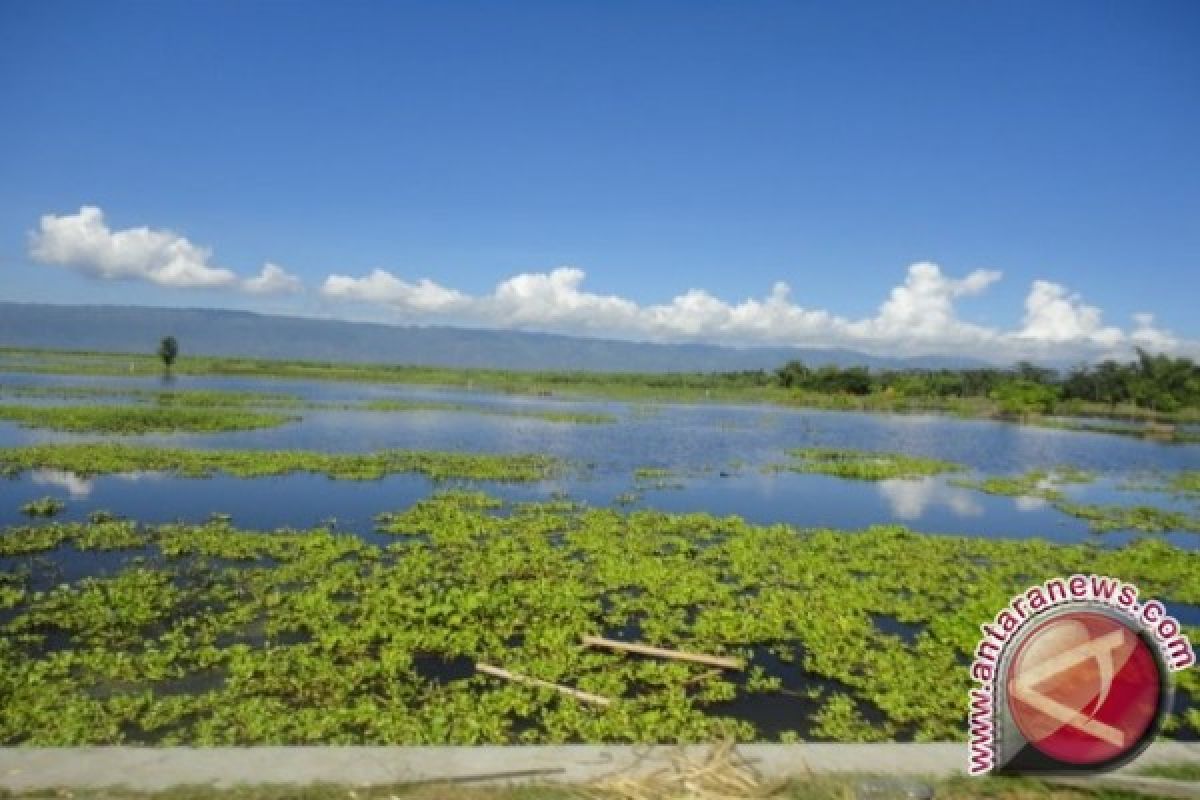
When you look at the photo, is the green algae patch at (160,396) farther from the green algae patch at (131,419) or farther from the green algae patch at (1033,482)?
the green algae patch at (1033,482)

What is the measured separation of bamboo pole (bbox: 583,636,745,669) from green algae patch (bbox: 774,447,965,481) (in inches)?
895

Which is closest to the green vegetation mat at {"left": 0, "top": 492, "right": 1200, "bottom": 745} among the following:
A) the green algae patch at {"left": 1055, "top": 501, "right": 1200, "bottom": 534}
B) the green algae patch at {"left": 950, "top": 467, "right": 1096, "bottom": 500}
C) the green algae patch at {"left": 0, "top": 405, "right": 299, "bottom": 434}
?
the green algae patch at {"left": 1055, "top": 501, "right": 1200, "bottom": 534}

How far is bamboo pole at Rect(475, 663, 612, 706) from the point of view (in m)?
8.89

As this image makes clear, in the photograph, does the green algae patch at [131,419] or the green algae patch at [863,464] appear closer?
the green algae patch at [863,464]

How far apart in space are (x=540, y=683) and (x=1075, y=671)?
572 cm

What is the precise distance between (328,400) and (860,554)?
51.3 m

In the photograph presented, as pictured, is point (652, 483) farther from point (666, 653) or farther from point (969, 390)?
point (969, 390)

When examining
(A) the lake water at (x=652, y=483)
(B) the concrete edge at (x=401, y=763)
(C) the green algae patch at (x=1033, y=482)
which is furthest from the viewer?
(C) the green algae patch at (x=1033, y=482)

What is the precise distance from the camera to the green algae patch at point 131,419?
3275cm

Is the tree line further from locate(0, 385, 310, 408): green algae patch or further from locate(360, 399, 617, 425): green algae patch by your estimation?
locate(0, 385, 310, 408): green algae patch

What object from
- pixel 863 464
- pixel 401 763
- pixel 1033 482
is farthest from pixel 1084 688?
pixel 1033 482

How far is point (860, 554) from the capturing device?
677 inches

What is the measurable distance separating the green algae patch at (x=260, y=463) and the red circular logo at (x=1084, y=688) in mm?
20738

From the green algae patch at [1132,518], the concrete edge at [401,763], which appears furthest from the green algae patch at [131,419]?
the green algae patch at [1132,518]
